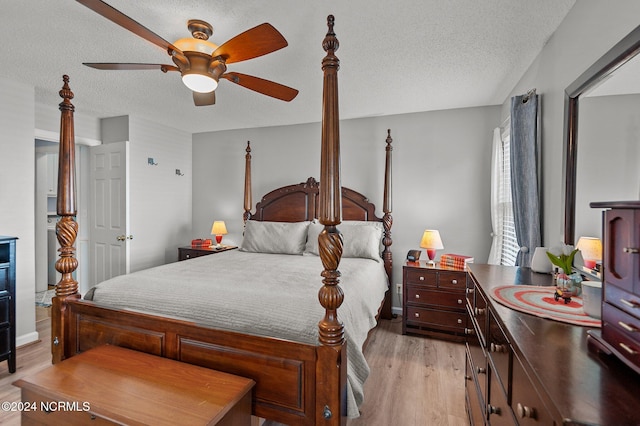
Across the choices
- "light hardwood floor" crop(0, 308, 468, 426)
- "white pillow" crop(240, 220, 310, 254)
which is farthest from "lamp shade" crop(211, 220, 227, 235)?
"light hardwood floor" crop(0, 308, 468, 426)

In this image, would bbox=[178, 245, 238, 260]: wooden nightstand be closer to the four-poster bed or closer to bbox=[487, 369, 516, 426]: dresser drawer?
the four-poster bed

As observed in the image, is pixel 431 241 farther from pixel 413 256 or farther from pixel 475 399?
pixel 475 399

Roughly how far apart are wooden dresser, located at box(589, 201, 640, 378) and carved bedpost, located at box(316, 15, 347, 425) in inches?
35.0

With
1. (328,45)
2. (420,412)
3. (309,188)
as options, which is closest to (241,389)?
(420,412)

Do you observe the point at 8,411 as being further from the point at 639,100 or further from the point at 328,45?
the point at 639,100

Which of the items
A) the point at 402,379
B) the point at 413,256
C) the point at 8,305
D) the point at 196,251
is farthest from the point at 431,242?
the point at 8,305

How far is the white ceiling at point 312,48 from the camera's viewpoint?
1835 millimetres

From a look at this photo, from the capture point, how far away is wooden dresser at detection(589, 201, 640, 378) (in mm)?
765

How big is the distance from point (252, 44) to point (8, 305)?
2.82 m

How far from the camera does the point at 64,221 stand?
2.00m

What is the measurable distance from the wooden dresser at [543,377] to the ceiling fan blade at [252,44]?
165 centimetres

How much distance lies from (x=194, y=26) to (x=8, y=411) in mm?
2745

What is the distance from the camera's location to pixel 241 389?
144 cm

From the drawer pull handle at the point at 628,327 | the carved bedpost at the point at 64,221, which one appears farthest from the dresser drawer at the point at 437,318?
the carved bedpost at the point at 64,221
